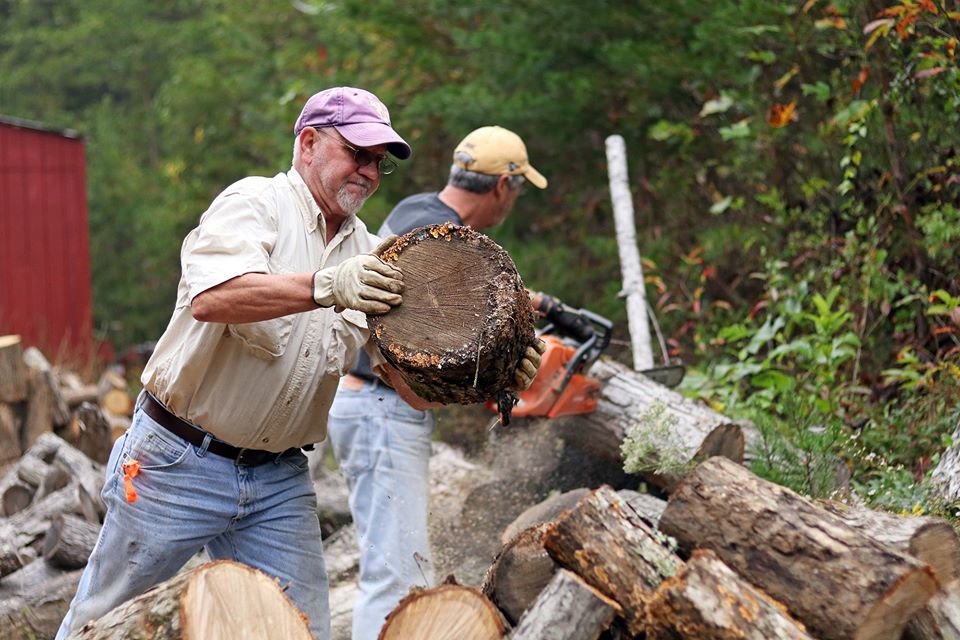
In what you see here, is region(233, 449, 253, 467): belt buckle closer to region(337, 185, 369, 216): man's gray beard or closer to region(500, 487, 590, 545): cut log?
region(337, 185, 369, 216): man's gray beard

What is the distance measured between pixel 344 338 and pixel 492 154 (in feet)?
4.84

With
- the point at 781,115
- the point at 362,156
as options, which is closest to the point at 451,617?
the point at 362,156

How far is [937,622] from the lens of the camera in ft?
9.64

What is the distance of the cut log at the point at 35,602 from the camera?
4.82 metres

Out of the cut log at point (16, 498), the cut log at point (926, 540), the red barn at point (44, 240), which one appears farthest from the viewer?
the red barn at point (44, 240)

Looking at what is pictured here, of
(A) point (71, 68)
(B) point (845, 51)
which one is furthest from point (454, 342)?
(A) point (71, 68)

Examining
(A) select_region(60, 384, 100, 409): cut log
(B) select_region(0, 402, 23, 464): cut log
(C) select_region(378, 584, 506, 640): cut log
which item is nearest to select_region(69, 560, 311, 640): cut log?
(C) select_region(378, 584, 506, 640): cut log

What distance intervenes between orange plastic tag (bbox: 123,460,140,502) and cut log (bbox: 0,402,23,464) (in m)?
5.73

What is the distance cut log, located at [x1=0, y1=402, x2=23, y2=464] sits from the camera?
326 inches

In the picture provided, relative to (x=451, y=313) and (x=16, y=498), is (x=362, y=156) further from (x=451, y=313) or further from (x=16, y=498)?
(x=16, y=498)

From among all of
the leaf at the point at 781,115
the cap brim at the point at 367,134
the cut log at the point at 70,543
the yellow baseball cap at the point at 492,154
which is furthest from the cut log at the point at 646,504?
the leaf at the point at 781,115

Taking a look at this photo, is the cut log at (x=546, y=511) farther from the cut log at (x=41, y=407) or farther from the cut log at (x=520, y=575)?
the cut log at (x=41, y=407)

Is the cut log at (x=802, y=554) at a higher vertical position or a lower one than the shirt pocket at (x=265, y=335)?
lower

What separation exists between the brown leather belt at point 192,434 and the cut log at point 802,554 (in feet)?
4.37
